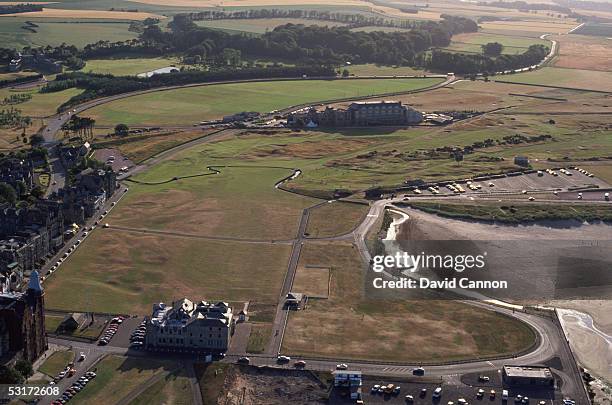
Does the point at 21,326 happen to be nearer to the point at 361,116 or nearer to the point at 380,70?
the point at 361,116

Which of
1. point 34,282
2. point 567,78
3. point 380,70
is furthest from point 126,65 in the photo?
point 34,282

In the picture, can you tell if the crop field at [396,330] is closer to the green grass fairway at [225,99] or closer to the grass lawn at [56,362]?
the grass lawn at [56,362]

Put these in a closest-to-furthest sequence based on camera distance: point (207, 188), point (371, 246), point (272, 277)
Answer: point (272, 277) < point (371, 246) < point (207, 188)

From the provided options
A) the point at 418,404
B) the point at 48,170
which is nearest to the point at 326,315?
the point at 418,404

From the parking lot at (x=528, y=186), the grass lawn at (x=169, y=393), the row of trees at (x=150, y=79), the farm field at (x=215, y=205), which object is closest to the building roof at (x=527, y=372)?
the grass lawn at (x=169, y=393)

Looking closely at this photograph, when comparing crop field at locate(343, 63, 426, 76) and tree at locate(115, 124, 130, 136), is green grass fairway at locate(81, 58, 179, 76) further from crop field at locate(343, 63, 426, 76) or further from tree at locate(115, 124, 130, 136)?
tree at locate(115, 124, 130, 136)

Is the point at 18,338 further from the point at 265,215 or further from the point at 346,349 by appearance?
the point at 265,215
